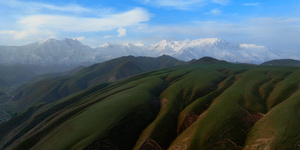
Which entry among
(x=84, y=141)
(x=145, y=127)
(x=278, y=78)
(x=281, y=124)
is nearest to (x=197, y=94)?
(x=145, y=127)

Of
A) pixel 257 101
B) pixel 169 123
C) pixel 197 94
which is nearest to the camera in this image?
pixel 169 123

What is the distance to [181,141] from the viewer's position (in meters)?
59.9

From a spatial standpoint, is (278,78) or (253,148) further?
(278,78)

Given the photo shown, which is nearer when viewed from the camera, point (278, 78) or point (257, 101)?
point (257, 101)

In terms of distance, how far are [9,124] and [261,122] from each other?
6368 inches

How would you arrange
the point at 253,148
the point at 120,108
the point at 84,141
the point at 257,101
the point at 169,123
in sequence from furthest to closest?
1. the point at 120,108
2. the point at 257,101
3. the point at 169,123
4. the point at 84,141
5. the point at 253,148

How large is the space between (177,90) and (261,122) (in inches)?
1956

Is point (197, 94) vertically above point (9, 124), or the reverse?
point (197, 94)

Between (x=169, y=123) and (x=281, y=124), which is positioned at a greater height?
(x=281, y=124)

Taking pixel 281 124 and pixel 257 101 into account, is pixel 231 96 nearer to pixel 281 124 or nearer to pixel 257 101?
pixel 257 101

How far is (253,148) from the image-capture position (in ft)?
165

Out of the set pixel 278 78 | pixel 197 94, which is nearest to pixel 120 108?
pixel 197 94

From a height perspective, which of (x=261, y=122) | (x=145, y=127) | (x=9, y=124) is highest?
(x=261, y=122)

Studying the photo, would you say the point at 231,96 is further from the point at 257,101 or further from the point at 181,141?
the point at 181,141
